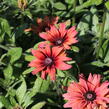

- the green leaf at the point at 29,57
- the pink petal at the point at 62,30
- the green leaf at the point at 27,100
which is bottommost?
the green leaf at the point at 27,100

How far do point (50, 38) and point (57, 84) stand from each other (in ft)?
1.02

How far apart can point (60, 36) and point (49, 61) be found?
299 mm

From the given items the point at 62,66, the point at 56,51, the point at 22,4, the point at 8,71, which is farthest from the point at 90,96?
the point at 22,4

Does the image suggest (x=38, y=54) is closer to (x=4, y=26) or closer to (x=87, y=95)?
(x=87, y=95)

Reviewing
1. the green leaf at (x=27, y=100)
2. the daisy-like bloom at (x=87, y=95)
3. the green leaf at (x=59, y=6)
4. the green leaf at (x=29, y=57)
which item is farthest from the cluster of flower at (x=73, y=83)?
the green leaf at (x=59, y=6)

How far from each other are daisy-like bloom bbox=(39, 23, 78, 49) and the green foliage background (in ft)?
0.24

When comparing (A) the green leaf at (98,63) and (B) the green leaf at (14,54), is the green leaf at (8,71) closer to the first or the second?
(B) the green leaf at (14,54)

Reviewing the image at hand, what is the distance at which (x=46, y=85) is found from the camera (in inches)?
94.0

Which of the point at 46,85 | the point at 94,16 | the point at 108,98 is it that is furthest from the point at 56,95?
the point at 94,16

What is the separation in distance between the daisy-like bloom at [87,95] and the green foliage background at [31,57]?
116mm

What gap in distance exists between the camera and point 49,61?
2174mm

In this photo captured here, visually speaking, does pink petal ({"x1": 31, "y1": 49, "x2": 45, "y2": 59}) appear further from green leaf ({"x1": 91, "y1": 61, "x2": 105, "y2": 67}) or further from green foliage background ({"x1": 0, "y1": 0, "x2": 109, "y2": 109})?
green leaf ({"x1": 91, "y1": 61, "x2": 105, "y2": 67})

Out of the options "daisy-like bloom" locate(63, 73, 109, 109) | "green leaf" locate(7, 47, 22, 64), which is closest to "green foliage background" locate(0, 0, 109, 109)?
"green leaf" locate(7, 47, 22, 64)

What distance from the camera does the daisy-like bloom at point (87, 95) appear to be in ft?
6.61
